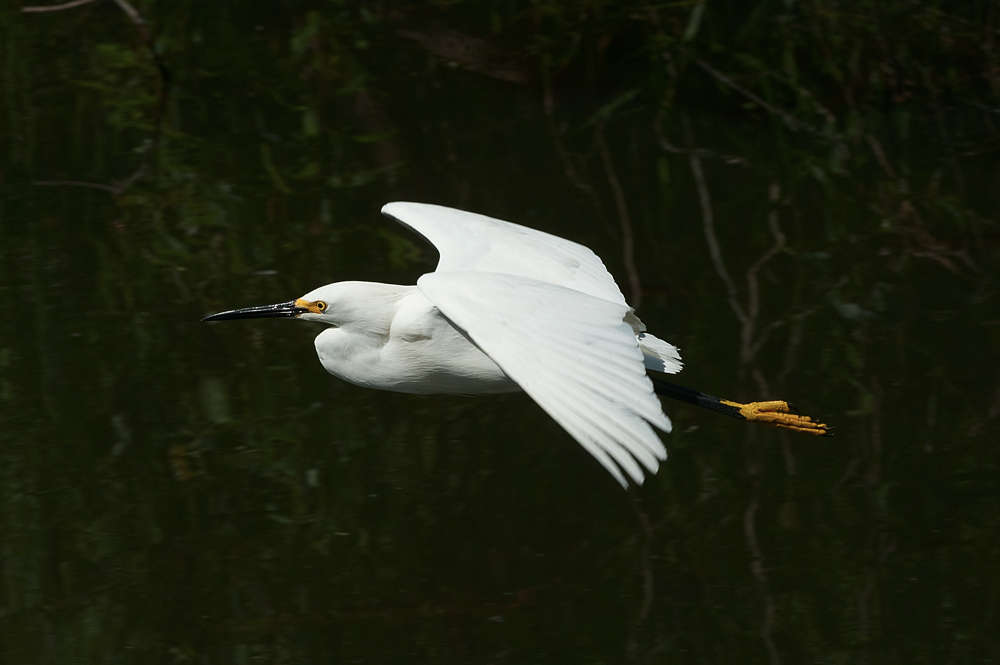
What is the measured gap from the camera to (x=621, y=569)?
3.54 meters

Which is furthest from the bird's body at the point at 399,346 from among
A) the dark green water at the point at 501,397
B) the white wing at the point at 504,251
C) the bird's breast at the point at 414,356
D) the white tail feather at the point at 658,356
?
the dark green water at the point at 501,397

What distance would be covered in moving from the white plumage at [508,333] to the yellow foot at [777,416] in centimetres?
34

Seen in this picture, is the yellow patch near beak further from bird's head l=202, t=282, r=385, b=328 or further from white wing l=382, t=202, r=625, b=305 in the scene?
white wing l=382, t=202, r=625, b=305

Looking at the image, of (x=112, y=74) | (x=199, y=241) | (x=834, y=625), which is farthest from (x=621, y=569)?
(x=112, y=74)

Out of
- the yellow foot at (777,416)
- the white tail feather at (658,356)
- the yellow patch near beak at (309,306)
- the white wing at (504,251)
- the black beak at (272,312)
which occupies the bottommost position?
the yellow foot at (777,416)

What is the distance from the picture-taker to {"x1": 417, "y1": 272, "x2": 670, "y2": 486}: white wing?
2.14 meters

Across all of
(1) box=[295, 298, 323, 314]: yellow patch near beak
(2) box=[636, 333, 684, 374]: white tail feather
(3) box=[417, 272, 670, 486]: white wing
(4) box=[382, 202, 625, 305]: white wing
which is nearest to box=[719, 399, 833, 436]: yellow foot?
(2) box=[636, 333, 684, 374]: white tail feather

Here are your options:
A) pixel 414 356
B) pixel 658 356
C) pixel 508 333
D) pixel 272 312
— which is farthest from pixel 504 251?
pixel 508 333

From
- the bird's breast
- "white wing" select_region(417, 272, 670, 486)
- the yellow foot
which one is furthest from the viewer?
the yellow foot

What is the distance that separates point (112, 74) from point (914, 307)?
4199 millimetres

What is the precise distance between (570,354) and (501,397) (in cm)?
177

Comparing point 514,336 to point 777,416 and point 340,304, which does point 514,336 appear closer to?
point 340,304

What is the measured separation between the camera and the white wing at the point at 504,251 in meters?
3.15

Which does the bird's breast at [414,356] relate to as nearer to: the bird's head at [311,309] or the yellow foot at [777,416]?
the bird's head at [311,309]
